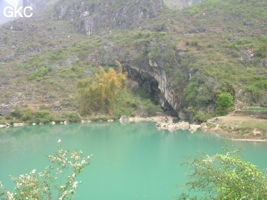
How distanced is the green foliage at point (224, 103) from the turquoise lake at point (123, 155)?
21.9ft

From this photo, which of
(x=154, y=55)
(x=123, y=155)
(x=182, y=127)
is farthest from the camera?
(x=154, y=55)

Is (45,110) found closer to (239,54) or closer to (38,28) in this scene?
(239,54)

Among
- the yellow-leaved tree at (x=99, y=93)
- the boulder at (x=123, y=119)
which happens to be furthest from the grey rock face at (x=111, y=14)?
the boulder at (x=123, y=119)

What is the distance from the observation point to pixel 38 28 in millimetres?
91938

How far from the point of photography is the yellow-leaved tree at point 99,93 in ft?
174

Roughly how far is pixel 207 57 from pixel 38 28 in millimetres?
55059

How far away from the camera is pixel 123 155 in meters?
26.3

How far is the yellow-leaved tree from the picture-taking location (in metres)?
53.1

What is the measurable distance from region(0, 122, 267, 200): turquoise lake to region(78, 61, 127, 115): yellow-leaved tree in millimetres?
10575

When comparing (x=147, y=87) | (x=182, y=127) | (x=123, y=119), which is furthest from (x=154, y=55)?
(x=182, y=127)

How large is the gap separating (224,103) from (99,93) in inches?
810

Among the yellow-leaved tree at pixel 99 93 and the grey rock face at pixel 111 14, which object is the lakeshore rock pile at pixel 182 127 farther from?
the grey rock face at pixel 111 14

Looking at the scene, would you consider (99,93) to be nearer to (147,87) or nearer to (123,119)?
(123,119)

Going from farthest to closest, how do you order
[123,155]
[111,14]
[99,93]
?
[111,14] → [99,93] → [123,155]
